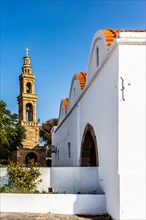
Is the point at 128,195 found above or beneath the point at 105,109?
beneath

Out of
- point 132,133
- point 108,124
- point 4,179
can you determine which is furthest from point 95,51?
point 4,179

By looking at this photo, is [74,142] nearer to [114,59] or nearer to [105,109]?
[105,109]

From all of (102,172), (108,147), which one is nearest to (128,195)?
(108,147)

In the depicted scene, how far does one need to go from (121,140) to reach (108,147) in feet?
3.92

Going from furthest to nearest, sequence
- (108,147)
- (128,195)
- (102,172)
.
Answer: (102,172)
(108,147)
(128,195)

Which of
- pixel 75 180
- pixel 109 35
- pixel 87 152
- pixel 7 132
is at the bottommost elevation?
pixel 75 180

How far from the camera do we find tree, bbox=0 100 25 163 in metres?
12.8

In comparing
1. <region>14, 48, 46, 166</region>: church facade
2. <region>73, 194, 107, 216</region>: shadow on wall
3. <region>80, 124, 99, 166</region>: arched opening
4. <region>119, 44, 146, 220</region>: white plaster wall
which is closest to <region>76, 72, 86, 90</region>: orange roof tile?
<region>80, 124, 99, 166</region>: arched opening

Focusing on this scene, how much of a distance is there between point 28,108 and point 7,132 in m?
27.1

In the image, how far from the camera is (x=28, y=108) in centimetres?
4050

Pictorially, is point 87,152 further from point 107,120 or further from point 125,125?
point 125,125

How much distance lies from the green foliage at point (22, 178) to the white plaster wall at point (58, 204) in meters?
0.71

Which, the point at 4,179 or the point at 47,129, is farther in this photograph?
the point at 47,129

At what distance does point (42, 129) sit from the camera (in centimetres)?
4578
